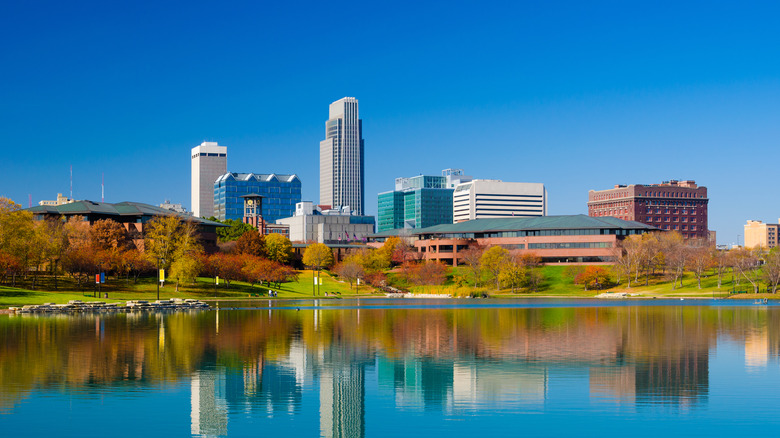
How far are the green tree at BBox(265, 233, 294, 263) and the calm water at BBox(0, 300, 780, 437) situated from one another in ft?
456

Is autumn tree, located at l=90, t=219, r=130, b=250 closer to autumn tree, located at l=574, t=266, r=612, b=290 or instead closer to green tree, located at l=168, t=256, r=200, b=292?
green tree, located at l=168, t=256, r=200, b=292

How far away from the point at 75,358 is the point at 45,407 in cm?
1313

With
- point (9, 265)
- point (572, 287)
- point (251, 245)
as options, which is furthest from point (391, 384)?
point (251, 245)

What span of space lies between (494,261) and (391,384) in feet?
465

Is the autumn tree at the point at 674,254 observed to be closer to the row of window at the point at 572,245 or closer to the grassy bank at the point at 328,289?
the grassy bank at the point at 328,289

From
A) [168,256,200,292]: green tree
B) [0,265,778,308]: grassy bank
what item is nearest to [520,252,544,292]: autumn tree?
[0,265,778,308]: grassy bank

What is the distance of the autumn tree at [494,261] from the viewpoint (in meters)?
168

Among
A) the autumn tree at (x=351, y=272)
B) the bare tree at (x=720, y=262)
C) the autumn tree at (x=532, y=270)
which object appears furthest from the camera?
the autumn tree at (x=351, y=272)

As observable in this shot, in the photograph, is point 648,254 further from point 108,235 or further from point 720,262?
point 108,235

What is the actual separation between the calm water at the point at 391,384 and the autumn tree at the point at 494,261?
4594 inches

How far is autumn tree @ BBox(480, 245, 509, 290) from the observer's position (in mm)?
168375

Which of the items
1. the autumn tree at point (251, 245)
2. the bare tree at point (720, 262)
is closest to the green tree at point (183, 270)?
the autumn tree at point (251, 245)

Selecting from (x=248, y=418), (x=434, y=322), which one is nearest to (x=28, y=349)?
(x=248, y=418)

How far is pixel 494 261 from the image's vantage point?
170 metres
